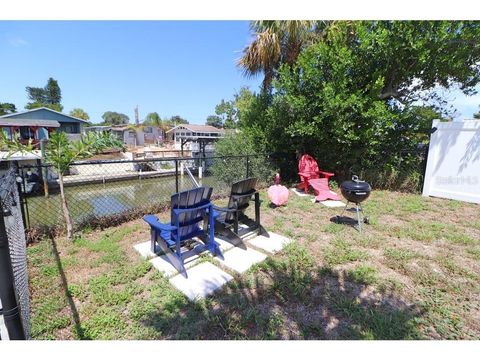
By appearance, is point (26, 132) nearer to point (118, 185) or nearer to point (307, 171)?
point (118, 185)

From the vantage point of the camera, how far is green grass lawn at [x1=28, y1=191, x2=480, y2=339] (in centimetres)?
187

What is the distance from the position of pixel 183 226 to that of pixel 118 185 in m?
15.0

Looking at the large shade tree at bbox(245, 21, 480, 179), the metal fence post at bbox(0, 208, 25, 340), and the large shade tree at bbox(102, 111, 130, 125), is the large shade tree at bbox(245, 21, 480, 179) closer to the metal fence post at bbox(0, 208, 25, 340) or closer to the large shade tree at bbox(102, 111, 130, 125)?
the metal fence post at bbox(0, 208, 25, 340)

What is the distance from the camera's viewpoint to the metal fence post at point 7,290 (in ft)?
3.45

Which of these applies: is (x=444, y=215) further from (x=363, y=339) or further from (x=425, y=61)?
(x=363, y=339)

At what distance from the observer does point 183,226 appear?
8.81 ft

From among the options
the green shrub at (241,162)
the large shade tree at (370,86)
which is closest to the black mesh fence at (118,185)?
the green shrub at (241,162)

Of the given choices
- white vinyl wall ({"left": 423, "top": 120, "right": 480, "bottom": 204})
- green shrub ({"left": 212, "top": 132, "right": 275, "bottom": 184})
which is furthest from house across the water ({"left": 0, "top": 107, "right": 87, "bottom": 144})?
white vinyl wall ({"left": 423, "top": 120, "right": 480, "bottom": 204})

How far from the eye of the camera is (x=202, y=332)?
183cm

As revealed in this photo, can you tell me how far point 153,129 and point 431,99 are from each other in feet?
148

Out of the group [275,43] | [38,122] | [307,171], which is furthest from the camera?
[38,122]

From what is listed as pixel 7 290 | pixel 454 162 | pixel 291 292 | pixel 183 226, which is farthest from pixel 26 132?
pixel 454 162

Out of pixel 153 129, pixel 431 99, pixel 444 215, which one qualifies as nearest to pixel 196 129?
pixel 153 129

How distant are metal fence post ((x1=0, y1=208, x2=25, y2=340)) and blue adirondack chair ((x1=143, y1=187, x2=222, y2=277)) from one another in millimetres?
1468
